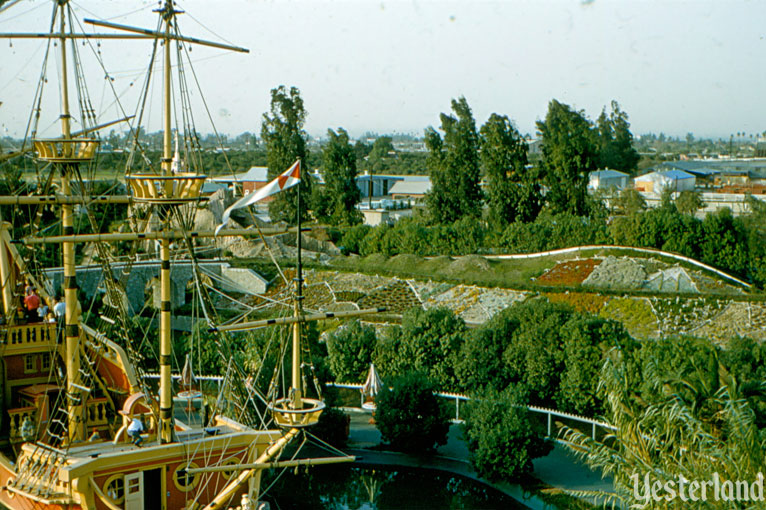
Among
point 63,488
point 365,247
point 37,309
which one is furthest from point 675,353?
point 365,247

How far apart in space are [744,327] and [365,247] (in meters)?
20.4

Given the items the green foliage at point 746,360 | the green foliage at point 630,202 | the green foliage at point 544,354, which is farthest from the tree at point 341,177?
the green foliage at point 746,360

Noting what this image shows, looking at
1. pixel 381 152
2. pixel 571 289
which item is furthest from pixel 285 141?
pixel 381 152

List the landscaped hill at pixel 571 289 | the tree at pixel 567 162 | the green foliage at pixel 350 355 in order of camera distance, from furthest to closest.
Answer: the tree at pixel 567 162, the landscaped hill at pixel 571 289, the green foliage at pixel 350 355

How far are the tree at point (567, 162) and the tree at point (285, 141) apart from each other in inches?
518

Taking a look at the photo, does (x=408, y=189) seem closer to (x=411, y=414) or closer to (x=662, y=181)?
(x=662, y=181)

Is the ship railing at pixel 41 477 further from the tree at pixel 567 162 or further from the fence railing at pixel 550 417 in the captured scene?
the tree at pixel 567 162

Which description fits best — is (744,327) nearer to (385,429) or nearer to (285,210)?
(385,429)

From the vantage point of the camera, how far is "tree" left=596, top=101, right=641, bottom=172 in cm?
7969

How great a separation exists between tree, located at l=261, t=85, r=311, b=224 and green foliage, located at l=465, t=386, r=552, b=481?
26.3 meters

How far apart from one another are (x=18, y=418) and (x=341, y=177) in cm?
3118

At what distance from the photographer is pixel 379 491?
56.2ft

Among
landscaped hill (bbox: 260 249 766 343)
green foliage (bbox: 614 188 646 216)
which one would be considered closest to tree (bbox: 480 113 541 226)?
landscaped hill (bbox: 260 249 766 343)

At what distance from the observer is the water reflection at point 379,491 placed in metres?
16.6
